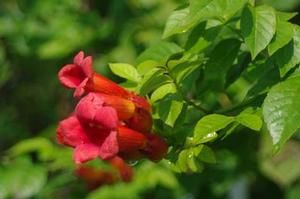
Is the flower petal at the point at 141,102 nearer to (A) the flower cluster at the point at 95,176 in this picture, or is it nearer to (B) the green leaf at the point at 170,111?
(B) the green leaf at the point at 170,111

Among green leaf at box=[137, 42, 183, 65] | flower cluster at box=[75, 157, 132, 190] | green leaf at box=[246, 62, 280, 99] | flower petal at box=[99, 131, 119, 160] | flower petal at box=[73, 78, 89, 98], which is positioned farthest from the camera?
flower cluster at box=[75, 157, 132, 190]

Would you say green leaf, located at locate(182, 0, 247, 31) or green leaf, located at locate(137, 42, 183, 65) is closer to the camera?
green leaf, located at locate(182, 0, 247, 31)

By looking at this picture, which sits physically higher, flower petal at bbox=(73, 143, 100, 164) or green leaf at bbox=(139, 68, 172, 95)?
green leaf at bbox=(139, 68, 172, 95)

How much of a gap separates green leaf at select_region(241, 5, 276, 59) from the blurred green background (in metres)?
1.56

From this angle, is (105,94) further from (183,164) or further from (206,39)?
(206,39)

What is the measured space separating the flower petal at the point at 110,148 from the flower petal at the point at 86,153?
22mm

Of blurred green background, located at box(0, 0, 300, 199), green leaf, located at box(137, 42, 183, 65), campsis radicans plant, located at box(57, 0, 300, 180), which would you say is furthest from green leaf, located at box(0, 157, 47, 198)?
campsis radicans plant, located at box(57, 0, 300, 180)

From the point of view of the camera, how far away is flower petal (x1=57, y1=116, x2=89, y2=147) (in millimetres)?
1730

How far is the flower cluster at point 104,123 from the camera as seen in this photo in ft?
5.57

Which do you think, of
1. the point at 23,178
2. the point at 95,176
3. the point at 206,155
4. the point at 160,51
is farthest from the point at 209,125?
the point at 95,176

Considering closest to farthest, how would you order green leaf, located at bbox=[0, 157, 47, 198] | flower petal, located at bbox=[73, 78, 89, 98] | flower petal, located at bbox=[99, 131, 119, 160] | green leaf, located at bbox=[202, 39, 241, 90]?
flower petal, located at bbox=[99, 131, 119, 160] < flower petal, located at bbox=[73, 78, 89, 98] < green leaf, located at bbox=[202, 39, 241, 90] < green leaf, located at bbox=[0, 157, 47, 198]

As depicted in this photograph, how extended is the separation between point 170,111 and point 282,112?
249mm

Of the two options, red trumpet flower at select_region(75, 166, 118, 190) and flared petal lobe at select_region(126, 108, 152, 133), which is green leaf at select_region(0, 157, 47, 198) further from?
flared petal lobe at select_region(126, 108, 152, 133)

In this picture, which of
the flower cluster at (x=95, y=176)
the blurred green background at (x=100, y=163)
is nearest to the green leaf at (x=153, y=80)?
the blurred green background at (x=100, y=163)
